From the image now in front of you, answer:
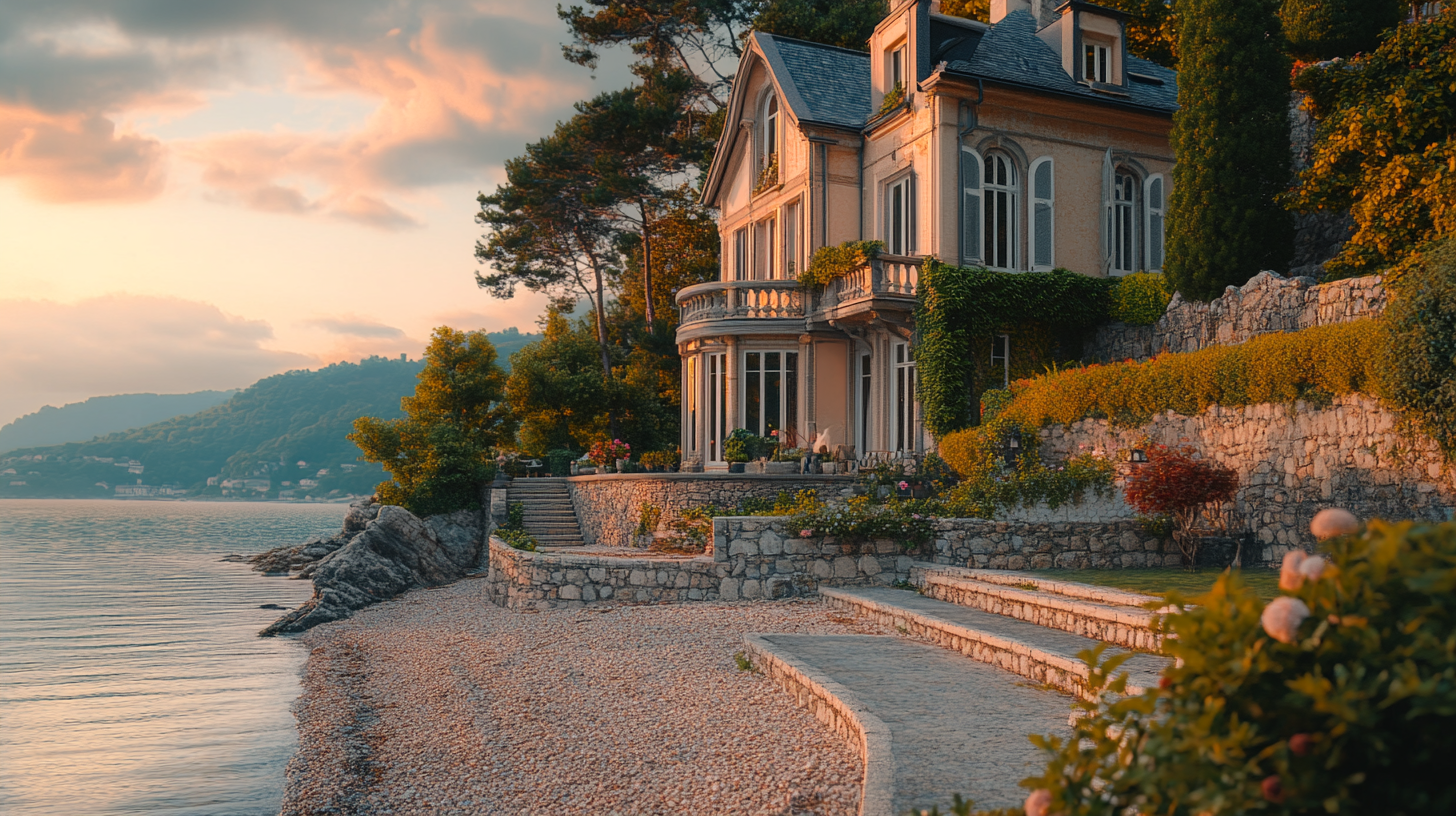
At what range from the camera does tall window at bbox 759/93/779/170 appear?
26.0 meters

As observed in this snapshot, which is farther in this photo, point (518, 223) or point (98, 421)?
point (98, 421)

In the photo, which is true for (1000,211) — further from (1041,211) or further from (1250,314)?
(1250,314)

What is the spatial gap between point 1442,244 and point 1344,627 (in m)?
11.5

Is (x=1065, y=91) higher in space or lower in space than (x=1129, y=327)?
higher

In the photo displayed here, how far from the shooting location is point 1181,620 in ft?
8.35

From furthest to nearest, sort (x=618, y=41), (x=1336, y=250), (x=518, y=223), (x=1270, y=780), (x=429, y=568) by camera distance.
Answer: (x=518, y=223) < (x=618, y=41) < (x=429, y=568) < (x=1336, y=250) < (x=1270, y=780)

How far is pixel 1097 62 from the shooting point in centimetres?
2341

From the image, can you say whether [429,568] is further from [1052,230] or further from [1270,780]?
[1270,780]

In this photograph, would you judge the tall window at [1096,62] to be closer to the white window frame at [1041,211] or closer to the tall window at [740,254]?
the white window frame at [1041,211]

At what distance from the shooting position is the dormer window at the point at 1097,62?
2330 centimetres

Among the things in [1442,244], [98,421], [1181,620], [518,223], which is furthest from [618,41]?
[98,421]

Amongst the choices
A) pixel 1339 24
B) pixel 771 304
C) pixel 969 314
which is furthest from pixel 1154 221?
pixel 771 304

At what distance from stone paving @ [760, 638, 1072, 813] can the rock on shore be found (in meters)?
12.3

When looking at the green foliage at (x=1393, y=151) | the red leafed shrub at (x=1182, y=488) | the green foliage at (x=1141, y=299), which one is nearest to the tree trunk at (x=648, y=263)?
the green foliage at (x=1141, y=299)
